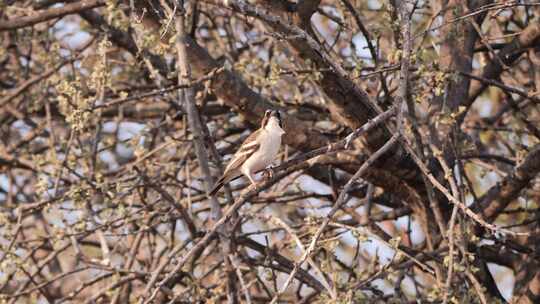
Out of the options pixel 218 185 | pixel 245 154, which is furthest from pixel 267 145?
pixel 218 185

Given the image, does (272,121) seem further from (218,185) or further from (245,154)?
(218,185)

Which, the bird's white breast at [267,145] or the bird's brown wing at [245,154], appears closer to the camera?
the bird's white breast at [267,145]

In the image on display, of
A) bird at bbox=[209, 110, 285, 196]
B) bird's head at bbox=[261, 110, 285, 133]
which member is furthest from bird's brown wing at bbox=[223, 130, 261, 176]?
bird's head at bbox=[261, 110, 285, 133]

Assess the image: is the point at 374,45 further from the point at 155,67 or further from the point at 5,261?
the point at 5,261

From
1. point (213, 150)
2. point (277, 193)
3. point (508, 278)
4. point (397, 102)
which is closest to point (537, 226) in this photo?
point (277, 193)

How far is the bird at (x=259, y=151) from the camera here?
18.9 feet

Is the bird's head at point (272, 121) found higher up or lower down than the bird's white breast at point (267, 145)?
higher up

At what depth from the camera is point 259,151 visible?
5797mm

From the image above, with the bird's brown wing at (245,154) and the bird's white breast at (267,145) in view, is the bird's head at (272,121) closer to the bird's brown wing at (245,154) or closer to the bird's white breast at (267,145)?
the bird's white breast at (267,145)

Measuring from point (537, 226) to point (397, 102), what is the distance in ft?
10.2

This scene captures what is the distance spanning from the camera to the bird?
5.75 meters

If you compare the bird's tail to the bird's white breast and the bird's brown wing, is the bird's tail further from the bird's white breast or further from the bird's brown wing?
the bird's white breast

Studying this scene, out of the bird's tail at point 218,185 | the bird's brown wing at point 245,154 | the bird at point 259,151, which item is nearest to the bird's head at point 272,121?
the bird at point 259,151

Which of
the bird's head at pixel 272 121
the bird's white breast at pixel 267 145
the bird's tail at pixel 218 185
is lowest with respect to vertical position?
the bird's tail at pixel 218 185
